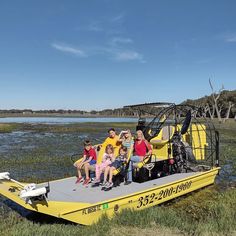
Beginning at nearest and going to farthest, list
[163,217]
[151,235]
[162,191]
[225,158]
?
[151,235] → [163,217] → [162,191] → [225,158]

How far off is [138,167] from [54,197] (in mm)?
2752

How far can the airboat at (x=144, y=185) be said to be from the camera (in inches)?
277

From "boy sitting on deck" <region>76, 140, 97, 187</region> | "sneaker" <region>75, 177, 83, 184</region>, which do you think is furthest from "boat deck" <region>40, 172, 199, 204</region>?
"boy sitting on deck" <region>76, 140, 97, 187</region>

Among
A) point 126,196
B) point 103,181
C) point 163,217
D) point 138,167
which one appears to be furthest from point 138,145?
point 163,217

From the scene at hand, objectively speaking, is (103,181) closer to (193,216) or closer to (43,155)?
(193,216)

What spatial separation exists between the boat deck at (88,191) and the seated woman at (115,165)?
0.21 m

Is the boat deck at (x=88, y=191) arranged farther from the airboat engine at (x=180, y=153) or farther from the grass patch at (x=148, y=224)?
the airboat engine at (x=180, y=153)

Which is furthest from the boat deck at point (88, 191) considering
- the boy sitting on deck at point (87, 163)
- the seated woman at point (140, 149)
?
the seated woman at point (140, 149)

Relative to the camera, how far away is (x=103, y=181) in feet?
29.9

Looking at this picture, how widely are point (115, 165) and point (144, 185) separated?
986 millimetres

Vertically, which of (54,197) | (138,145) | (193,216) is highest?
(138,145)

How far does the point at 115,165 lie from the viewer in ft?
30.0

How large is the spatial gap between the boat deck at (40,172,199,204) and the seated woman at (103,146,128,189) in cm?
21

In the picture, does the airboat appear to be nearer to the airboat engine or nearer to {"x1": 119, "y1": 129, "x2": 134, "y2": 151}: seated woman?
the airboat engine
